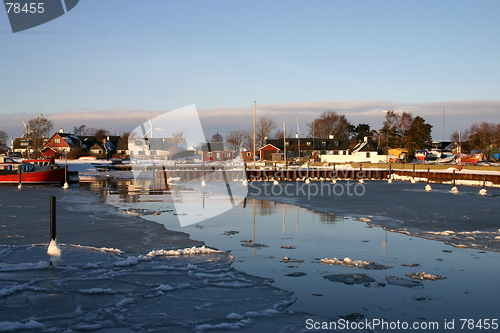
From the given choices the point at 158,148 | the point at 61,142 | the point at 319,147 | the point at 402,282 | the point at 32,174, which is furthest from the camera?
the point at 61,142

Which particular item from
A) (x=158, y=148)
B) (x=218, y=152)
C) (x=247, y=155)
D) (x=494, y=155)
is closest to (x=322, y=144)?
(x=247, y=155)

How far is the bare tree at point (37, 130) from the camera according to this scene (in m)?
88.3

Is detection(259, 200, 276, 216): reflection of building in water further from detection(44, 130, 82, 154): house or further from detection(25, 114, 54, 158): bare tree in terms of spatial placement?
detection(44, 130, 82, 154): house

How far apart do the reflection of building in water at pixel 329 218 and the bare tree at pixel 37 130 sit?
8177 centimetres

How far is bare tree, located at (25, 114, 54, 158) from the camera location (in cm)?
8834

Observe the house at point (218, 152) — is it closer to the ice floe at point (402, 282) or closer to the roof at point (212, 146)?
the roof at point (212, 146)

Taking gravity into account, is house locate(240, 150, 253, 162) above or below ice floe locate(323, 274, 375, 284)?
above

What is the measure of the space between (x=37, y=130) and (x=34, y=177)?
65396 mm

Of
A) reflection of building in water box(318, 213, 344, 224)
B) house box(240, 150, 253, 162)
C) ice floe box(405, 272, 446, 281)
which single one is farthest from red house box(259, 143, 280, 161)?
ice floe box(405, 272, 446, 281)

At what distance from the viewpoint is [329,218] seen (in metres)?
14.7

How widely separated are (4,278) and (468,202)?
18.7 meters

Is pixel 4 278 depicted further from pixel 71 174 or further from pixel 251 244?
pixel 71 174

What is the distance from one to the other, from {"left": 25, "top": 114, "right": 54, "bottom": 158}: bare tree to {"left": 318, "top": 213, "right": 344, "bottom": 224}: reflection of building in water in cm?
8177

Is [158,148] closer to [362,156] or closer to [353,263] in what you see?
[362,156]
